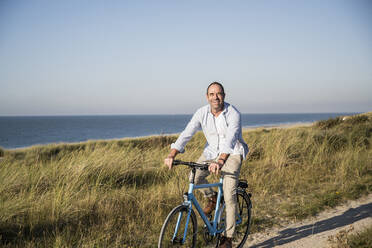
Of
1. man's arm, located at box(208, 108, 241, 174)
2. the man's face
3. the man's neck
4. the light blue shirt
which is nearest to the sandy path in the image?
the light blue shirt

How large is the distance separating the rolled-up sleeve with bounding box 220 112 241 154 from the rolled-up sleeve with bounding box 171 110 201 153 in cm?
42

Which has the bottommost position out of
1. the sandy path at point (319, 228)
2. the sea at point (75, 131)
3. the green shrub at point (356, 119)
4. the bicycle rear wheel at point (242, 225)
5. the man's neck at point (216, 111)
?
the sea at point (75, 131)

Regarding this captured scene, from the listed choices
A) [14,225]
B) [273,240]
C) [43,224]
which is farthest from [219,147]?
[14,225]

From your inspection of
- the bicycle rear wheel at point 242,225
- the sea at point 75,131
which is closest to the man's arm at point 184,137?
the bicycle rear wheel at point 242,225

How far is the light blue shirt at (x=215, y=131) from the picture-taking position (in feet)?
11.1

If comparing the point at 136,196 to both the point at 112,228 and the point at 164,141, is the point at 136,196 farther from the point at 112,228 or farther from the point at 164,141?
the point at 164,141

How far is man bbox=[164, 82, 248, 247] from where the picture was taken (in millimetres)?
3371

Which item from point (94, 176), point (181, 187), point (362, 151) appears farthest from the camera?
point (362, 151)

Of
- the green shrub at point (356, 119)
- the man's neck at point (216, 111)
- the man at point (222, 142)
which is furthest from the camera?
the green shrub at point (356, 119)

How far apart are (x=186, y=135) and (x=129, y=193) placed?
7.74ft

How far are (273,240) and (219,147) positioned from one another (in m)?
1.78

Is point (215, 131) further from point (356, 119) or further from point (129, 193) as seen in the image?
point (356, 119)

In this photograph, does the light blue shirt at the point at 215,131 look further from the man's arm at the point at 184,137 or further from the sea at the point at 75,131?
the sea at the point at 75,131

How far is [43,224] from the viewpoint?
4.03 meters
